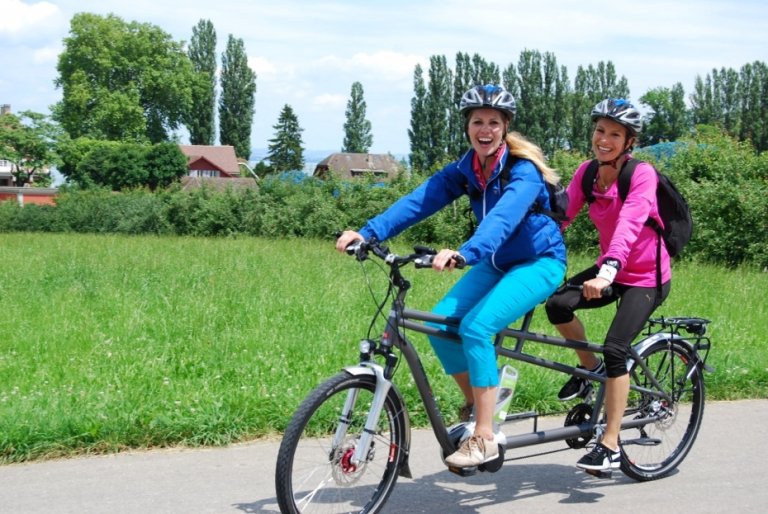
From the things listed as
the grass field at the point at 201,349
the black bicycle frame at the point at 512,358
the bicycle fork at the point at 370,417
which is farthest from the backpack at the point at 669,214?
the grass field at the point at 201,349

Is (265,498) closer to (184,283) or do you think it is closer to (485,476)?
(485,476)

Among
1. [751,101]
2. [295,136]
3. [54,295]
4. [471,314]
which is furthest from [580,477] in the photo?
[295,136]

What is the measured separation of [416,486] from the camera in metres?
4.94

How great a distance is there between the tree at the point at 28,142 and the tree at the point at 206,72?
14.6 m

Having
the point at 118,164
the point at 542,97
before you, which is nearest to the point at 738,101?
the point at 542,97

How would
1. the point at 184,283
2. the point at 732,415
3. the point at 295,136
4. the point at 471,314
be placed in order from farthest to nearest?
1. the point at 295,136
2. the point at 184,283
3. the point at 732,415
4. the point at 471,314

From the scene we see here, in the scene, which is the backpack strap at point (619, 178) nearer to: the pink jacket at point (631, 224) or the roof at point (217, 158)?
the pink jacket at point (631, 224)

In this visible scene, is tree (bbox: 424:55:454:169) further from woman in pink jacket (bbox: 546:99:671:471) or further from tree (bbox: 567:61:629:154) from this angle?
woman in pink jacket (bbox: 546:99:671:471)

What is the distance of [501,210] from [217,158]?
9406 centimetres

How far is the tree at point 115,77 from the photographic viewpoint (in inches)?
3305

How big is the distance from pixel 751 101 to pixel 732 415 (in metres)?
78.8

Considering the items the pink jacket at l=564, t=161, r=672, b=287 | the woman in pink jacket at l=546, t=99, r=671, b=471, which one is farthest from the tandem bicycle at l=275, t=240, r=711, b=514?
the pink jacket at l=564, t=161, r=672, b=287

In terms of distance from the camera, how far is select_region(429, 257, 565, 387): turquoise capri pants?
438 centimetres

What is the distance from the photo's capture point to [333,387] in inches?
158
